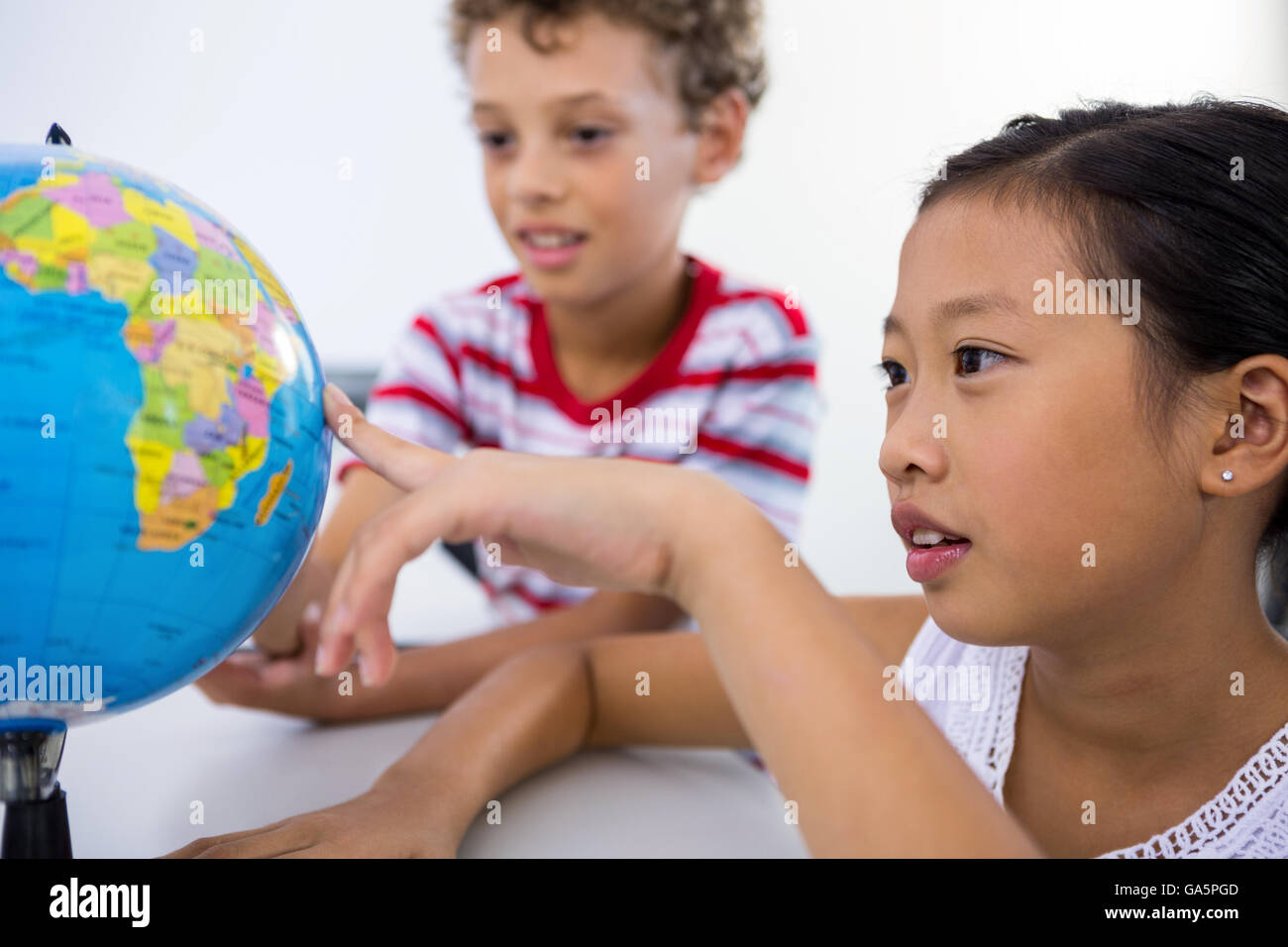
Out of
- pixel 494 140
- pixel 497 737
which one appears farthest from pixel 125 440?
pixel 494 140

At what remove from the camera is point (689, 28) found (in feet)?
6.83

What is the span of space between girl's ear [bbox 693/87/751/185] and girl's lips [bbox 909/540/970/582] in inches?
53.5

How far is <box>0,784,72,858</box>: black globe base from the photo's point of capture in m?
0.87

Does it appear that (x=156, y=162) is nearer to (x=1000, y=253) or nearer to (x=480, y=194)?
(x=480, y=194)

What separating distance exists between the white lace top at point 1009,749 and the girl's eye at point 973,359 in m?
0.27

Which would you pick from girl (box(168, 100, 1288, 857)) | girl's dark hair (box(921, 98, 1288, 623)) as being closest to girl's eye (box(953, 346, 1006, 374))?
girl (box(168, 100, 1288, 857))

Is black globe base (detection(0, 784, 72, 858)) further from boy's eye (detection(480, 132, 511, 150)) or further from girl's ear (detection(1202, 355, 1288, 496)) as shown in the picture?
boy's eye (detection(480, 132, 511, 150))

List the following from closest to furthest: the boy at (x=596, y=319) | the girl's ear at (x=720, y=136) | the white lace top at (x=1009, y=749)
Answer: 1. the white lace top at (x=1009, y=749)
2. the boy at (x=596, y=319)
3. the girl's ear at (x=720, y=136)

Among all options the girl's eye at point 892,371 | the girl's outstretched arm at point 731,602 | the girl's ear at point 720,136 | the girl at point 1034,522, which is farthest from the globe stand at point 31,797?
the girl's ear at point 720,136

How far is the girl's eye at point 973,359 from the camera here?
929mm

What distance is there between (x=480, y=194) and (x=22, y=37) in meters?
1.51

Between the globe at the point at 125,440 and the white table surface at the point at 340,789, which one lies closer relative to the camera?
the globe at the point at 125,440

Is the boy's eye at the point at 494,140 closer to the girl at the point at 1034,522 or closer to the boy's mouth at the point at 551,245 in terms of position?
the boy's mouth at the point at 551,245

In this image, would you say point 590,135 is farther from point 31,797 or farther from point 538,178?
point 31,797
